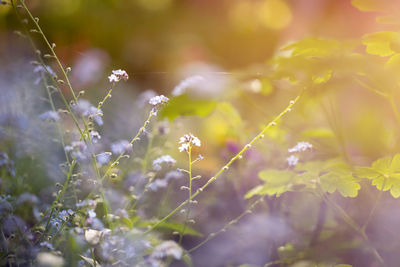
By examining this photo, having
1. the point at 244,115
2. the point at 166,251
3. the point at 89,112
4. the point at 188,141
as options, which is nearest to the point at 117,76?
the point at 89,112

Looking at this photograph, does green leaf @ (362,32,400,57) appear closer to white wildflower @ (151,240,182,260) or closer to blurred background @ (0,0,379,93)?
white wildflower @ (151,240,182,260)

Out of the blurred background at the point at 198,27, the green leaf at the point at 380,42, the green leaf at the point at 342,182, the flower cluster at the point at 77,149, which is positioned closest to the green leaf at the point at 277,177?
the green leaf at the point at 342,182

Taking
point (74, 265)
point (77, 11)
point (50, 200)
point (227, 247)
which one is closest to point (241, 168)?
point (227, 247)

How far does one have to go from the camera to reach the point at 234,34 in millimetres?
3549

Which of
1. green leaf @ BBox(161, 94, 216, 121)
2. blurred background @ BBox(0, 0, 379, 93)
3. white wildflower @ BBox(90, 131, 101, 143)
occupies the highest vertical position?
blurred background @ BBox(0, 0, 379, 93)

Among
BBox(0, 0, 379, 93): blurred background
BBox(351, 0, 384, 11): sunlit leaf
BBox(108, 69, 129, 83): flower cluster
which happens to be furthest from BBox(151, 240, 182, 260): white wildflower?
BBox(0, 0, 379, 93): blurred background

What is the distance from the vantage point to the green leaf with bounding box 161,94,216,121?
995mm

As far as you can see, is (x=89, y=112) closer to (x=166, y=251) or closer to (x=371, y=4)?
(x=166, y=251)

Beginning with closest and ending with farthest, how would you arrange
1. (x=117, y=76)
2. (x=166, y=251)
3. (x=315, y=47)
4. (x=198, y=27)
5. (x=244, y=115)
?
(x=166, y=251) < (x=117, y=76) < (x=315, y=47) < (x=244, y=115) < (x=198, y=27)

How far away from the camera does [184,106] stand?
100 cm

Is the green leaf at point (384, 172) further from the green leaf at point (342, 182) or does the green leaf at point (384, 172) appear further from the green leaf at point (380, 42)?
the green leaf at point (380, 42)

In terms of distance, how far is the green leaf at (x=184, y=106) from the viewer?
100 cm

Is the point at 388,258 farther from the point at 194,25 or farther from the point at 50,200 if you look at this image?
the point at 194,25

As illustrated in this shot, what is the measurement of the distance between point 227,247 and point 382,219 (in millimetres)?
515
